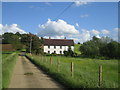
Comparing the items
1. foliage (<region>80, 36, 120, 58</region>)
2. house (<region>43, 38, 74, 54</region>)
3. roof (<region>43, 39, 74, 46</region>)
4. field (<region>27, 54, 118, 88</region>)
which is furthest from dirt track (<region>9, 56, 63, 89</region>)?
roof (<region>43, 39, 74, 46</region>)

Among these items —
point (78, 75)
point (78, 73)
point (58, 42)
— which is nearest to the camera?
point (78, 75)

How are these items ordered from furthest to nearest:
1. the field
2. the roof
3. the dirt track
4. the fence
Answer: the roof < the dirt track < the field < the fence

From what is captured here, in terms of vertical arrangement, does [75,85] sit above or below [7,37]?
below

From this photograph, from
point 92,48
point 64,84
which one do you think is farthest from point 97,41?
point 64,84

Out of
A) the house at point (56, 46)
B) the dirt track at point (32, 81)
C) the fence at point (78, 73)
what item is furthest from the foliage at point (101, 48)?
the dirt track at point (32, 81)

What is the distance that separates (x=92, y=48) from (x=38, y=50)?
21993 millimetres

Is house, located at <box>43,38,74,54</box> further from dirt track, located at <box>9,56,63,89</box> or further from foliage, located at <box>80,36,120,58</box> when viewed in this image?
dirt track, located at <box>9,56,63,89</box>

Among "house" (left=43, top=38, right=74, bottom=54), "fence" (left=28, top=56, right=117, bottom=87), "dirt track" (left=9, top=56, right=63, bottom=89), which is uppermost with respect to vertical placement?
"house" (left=43, top=38, right=74, bottom=54)

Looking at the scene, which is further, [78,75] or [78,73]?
[78,73]

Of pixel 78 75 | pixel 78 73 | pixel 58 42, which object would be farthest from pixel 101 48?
pixel 78 75

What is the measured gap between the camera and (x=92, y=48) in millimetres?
76875

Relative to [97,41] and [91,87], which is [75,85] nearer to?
[91,87]

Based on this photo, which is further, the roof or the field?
the roof

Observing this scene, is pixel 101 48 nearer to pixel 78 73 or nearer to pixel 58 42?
pixel 58 42
